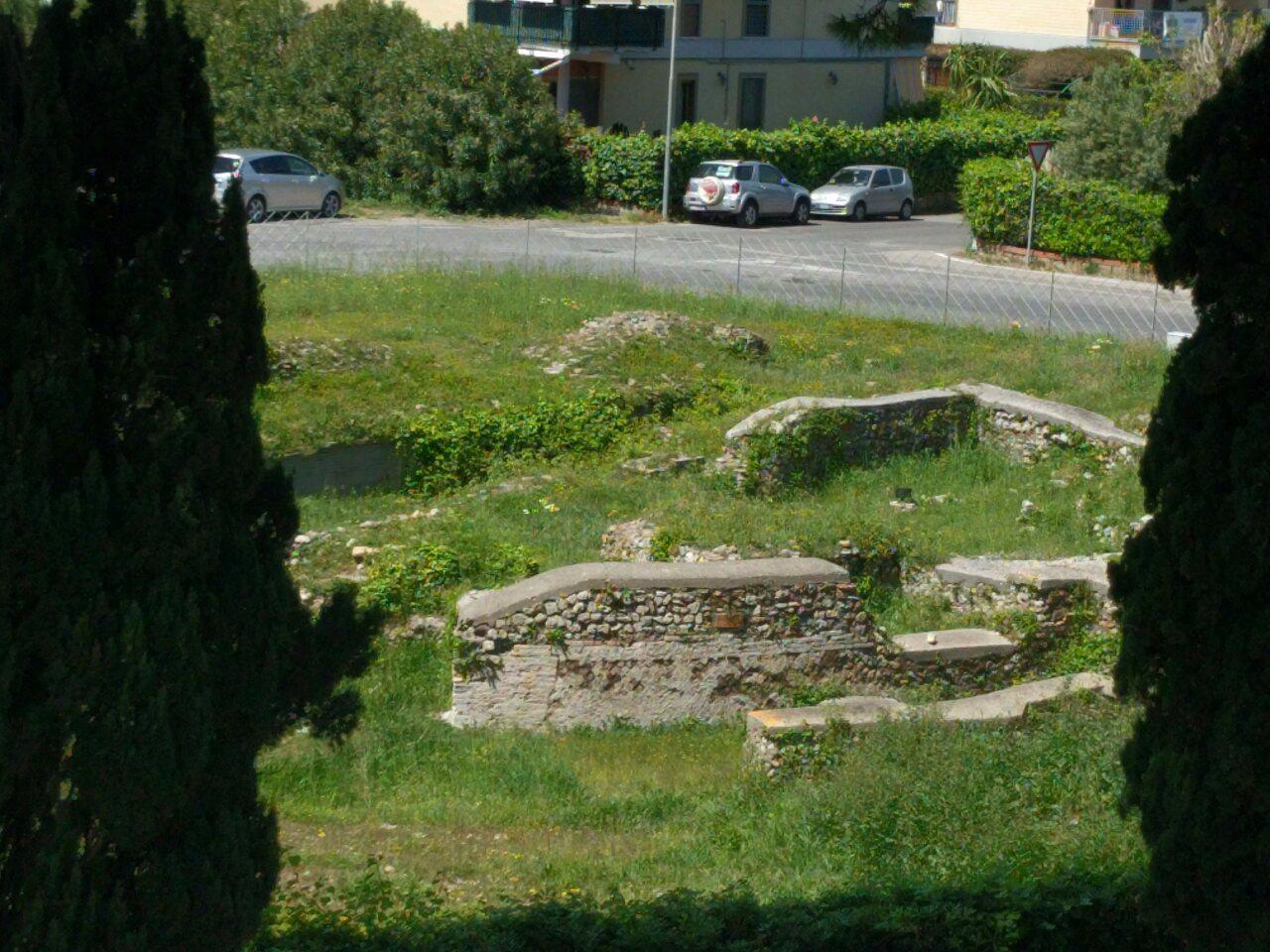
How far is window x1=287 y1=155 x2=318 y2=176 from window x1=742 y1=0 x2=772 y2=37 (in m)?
17.2

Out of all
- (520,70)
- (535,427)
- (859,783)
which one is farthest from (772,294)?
(859,783)

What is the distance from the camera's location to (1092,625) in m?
11.9

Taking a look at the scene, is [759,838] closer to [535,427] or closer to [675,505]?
[675,505]

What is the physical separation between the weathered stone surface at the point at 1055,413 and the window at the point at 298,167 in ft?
70.0

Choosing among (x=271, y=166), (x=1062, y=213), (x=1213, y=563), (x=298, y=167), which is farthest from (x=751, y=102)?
(x=1213, y=563)

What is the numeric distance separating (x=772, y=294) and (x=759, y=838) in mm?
19228

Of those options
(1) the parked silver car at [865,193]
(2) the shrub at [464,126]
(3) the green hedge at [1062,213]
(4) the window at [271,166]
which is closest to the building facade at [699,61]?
(1) the parked silver car at [865,193]

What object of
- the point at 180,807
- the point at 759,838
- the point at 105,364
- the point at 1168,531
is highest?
the point at 105,364

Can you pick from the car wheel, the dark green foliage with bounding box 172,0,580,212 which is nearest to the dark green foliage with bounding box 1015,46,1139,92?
the dark green foliage with bounding box 172,0,580,212

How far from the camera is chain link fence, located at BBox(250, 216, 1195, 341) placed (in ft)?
82.1

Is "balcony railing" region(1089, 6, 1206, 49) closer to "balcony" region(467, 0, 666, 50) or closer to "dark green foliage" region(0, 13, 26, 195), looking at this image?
"balcony" region(467, 0, 666, 50)

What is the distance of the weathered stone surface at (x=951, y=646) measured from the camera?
435 inches

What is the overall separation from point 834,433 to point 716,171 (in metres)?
23.4

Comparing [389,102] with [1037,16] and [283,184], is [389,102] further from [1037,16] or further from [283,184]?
[1037,16]
